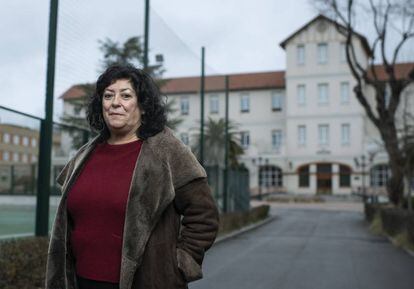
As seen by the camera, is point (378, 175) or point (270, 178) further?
point (270, 178)

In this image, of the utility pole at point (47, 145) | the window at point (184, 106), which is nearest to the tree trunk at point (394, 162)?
the window at point (184, 106)

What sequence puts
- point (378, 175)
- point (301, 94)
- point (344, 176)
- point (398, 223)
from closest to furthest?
point (398, 223) → point (378, 175) → point (344, 176) → point (301, 94)

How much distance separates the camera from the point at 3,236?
6512 mm

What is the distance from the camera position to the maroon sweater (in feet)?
7.83

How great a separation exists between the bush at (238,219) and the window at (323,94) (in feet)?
104

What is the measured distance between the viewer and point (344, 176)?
5341cm

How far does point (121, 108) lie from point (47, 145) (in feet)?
15.2

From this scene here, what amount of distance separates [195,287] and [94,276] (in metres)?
5.04

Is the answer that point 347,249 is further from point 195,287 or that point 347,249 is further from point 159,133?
point 159,133

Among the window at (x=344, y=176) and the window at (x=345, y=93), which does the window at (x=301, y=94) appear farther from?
the window at (x=344, y=176)

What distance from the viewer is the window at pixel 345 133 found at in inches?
2087

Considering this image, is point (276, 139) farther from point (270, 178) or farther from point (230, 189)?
point (230, 189)

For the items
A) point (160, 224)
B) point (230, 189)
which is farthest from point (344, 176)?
point (160, 224)

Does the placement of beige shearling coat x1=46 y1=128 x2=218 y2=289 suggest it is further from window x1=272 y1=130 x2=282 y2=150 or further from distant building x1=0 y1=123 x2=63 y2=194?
window x1=272 y1=130 x2=282 y2=150
